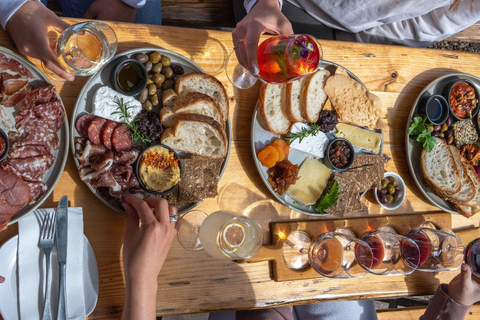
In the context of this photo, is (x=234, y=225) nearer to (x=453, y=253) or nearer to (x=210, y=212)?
(x=210, y=212)

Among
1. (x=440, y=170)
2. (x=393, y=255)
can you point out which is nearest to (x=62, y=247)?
(x=393, y=255)

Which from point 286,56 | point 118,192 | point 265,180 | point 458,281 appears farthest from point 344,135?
point 118,192

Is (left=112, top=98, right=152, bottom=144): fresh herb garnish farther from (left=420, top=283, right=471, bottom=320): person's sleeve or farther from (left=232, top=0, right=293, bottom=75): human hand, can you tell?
(left=420, top=283, right=471, bottom=320): person's sleeve

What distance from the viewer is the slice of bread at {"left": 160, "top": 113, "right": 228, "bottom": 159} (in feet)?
4.03

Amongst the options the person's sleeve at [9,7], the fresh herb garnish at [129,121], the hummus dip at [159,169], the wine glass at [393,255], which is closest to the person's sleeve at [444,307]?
the wine glass at [393,255]

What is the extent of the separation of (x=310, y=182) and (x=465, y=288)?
752 millimetres

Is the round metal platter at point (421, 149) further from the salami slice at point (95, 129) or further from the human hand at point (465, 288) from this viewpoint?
the salami slice at point (95, 129)

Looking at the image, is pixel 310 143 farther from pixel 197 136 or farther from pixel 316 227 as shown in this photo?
pixel 197 136

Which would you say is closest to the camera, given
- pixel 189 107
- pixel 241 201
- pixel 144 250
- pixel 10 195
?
pixel 10 195

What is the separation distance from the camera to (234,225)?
1.21m

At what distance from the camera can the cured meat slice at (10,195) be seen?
1.01m

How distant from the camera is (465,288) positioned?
145 centimetres

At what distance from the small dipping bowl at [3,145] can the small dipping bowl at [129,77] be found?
13.4 inches

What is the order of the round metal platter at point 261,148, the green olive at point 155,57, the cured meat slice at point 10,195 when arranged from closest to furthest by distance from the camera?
1. the cured meat slice at point 10,195
2. the green olive at point 155,57
3. the round metal platter at point 261,148
